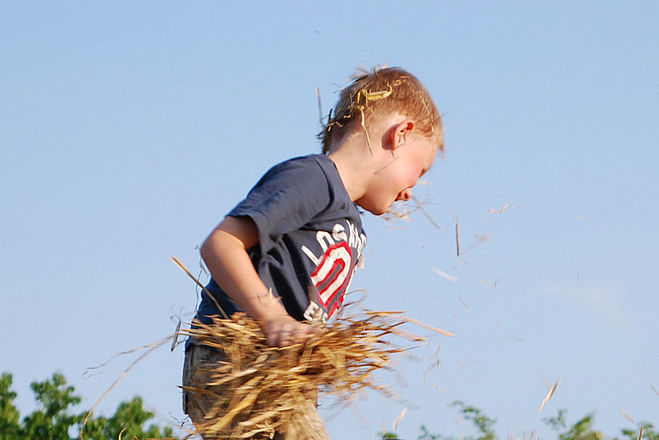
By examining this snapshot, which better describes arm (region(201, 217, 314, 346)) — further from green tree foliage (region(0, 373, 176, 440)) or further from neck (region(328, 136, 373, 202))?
green tree foliage (region(0, 373, 176, 440))

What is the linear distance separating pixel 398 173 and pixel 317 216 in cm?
44

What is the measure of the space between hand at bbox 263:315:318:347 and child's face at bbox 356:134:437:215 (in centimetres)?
81

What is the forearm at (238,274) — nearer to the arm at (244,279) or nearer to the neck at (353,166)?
the arm at (244,279)

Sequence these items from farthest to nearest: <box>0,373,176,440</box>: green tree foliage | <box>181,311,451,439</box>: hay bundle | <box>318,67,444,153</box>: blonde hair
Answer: <box>0,373,176,440</box>: green tree foliage → <box>318,67,444,153</box>: blonde hair → <box>181,311,451,439</box>: hay bundle

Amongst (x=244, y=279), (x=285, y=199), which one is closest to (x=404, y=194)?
(x=285, y=199)

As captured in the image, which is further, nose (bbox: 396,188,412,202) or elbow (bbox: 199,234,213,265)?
nose (bbox: 396,188,412,202)

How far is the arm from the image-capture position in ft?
8.45

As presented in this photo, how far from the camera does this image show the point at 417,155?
3295 millimetres

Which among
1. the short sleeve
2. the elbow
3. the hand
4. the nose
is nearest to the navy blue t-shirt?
the short sleeve

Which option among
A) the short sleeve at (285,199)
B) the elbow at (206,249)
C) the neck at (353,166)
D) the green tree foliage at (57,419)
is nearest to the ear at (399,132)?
the neck at (353,166)

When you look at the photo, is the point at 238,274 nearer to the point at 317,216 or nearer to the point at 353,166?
the point at 317,216

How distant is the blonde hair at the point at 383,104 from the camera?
3303mm

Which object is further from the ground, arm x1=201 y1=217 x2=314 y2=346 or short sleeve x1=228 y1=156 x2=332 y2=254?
short sleeve x1=228 y1=156 x2=332 y2=254

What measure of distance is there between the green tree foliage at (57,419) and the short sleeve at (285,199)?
73.4 feet
